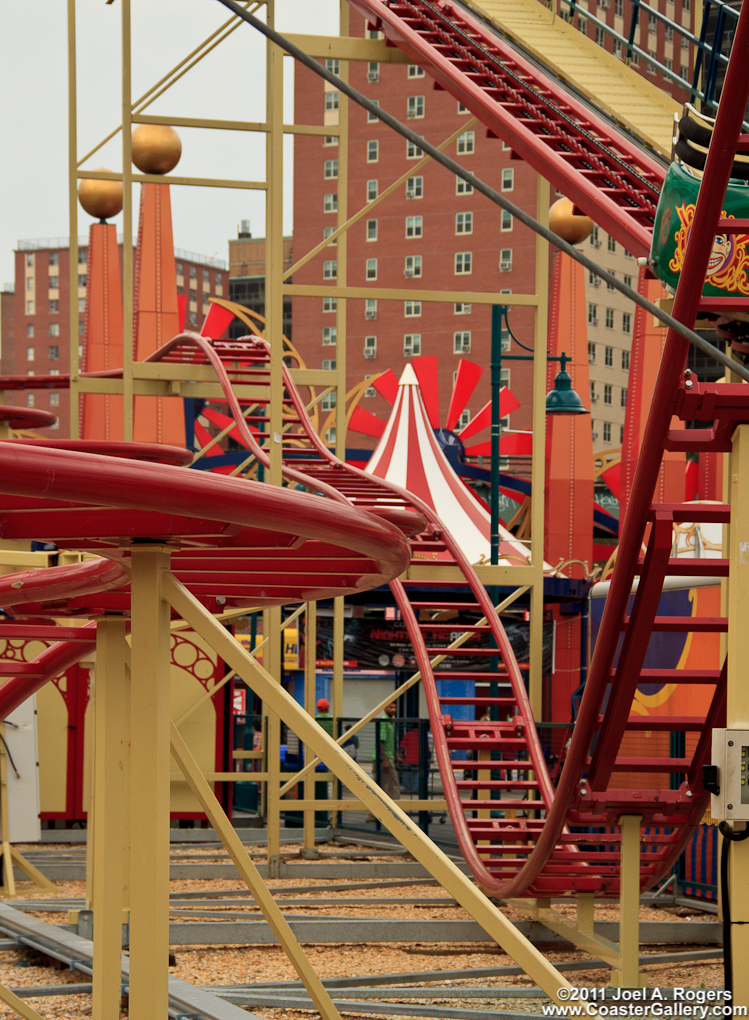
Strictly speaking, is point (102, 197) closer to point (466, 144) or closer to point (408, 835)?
point (408, 835)

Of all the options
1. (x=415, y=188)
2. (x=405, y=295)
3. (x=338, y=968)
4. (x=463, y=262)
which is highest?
(x=415, y=188)

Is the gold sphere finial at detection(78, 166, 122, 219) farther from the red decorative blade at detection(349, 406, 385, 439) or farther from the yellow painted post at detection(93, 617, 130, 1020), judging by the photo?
the yellow painted post at detection(93, 617, 130, 1020)

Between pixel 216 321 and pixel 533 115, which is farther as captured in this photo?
pixel 216 321

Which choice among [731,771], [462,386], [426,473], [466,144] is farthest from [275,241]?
[466,144]

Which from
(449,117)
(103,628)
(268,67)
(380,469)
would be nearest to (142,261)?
(380,469)

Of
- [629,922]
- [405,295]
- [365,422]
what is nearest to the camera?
[629,922]

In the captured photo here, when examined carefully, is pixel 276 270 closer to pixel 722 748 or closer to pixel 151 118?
pixel 151 118

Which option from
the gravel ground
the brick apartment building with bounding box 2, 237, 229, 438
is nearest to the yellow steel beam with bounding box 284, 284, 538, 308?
the gravel ground

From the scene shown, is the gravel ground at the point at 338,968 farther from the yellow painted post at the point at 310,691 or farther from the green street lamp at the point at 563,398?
the green street lamp at the point at 563,398

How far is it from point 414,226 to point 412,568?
66.2 meters

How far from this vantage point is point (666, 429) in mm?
6512

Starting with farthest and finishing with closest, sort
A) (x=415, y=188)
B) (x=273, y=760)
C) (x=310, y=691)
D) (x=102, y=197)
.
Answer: (x=415, y=188) → (x=102, y=197) → (x=310, y=691) → (x=273, y=760)

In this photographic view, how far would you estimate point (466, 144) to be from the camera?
7488 cm

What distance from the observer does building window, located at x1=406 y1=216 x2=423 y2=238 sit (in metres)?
77.4
